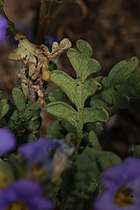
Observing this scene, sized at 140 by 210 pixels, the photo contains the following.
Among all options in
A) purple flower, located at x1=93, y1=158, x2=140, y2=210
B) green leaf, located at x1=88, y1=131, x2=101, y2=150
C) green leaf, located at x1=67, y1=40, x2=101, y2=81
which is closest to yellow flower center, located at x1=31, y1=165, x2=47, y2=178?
purple flower, located at x1=93, y1=158, x2=140, y2=210

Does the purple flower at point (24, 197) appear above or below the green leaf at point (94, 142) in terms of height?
above

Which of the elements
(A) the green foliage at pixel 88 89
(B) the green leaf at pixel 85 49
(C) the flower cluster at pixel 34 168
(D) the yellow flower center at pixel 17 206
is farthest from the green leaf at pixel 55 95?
(D) the yellow flower center at pixel 17 206

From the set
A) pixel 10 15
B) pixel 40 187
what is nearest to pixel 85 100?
pixel 40 187

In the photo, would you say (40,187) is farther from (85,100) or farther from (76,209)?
(85,100)

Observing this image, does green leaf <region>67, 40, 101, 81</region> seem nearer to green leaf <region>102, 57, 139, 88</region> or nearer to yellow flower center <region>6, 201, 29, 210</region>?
green leaf <region>102, 57, 139, 88</region>

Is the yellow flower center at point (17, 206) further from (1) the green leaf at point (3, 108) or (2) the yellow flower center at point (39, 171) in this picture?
(1) the green leaf at point (3, 108)

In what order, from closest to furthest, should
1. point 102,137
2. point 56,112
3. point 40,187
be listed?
point 40,187 < point 56,112 < point 102,137

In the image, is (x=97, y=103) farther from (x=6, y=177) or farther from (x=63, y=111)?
(x=6, y=177)
